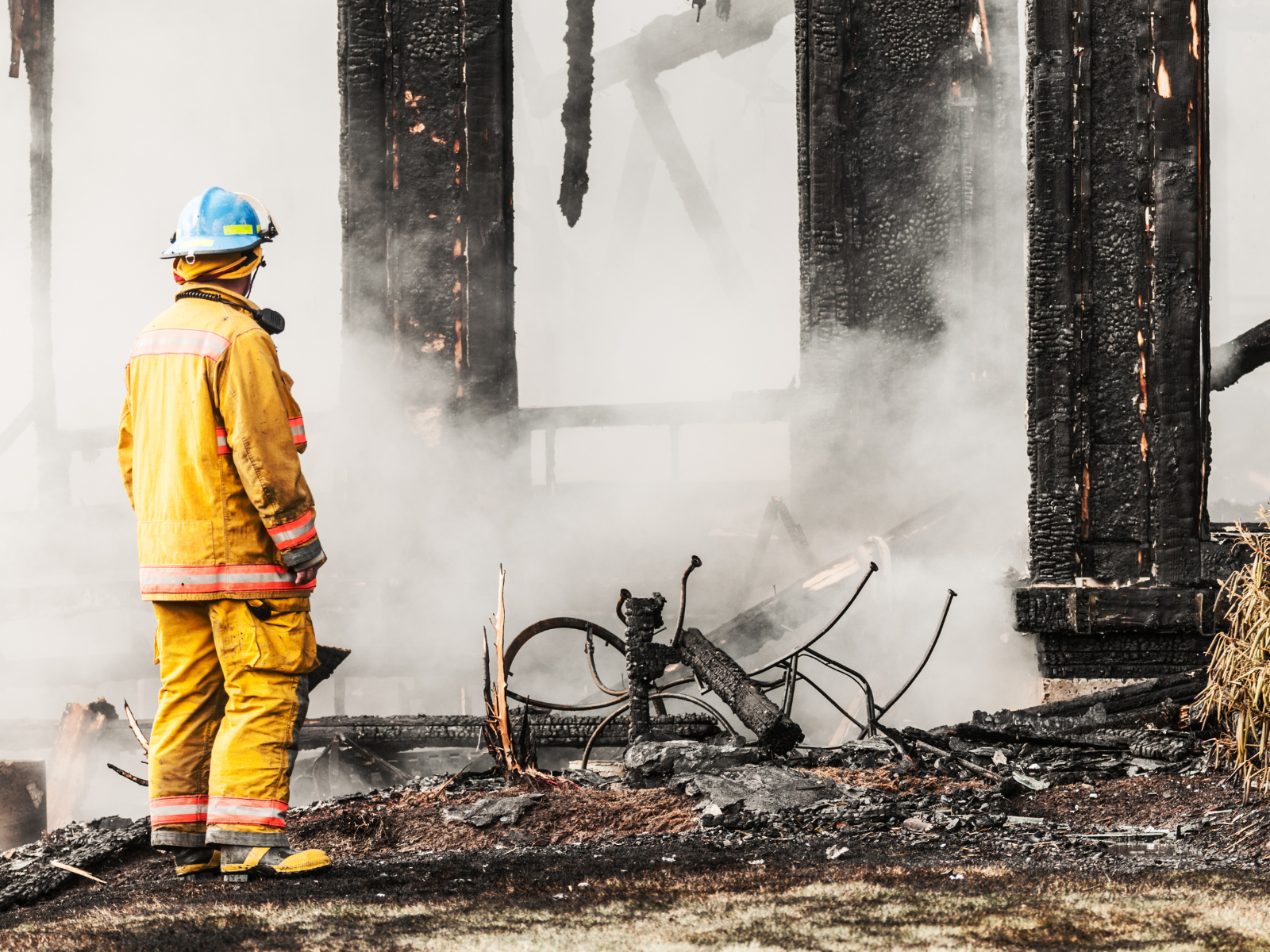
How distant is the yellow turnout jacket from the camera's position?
2938mm

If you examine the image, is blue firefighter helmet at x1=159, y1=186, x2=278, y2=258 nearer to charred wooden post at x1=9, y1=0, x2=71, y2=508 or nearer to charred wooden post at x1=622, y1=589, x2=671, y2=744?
charred wooden post at x1=622, y1=589, x2=671, y2=744

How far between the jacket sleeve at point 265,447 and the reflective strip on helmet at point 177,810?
2.32ft

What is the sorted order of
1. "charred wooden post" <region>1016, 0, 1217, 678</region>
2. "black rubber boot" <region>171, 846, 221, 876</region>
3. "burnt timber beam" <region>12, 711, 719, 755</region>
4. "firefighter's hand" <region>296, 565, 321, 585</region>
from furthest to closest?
1. "burnt timber beam" <region>12, 711, 719, 755</region>
2. "charred wooden post" <region>1016, 0, 1217, 678</region>
3. "black rubber boot" <region>171, 846, 221, 876</region>
4. "firefighter's hand" <region>296, 565, 321, 585</region>

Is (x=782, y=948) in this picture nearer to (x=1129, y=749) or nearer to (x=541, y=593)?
(x=1129, y=749)

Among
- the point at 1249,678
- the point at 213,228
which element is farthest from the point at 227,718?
the point at 1249,678

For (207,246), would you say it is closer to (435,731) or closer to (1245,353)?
(435,731)

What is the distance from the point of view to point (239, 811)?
2.91 meters

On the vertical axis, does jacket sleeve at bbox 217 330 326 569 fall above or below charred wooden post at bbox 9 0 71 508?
below

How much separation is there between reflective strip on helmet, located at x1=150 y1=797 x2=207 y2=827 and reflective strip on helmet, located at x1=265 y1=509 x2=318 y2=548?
0.74m

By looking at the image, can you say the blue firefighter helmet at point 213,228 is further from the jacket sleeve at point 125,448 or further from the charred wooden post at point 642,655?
the charred wooden post at point 642,655

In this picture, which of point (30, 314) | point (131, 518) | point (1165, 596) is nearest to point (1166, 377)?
point (1165, 596)

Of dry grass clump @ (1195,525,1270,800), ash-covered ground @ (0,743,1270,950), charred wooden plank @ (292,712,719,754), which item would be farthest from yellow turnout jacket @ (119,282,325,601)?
charred wooden plank @ (292,712,719,754)

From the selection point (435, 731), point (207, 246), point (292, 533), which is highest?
point (207, 246)

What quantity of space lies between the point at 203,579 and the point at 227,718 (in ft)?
1.21
